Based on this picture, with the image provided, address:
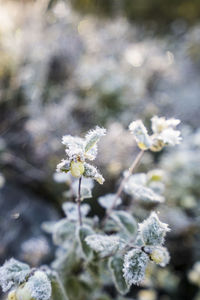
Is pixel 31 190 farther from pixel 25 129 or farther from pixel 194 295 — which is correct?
pixel 194 295

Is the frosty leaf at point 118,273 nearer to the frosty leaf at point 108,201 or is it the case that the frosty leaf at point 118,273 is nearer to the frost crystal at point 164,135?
the frosty leaf at point 108,201

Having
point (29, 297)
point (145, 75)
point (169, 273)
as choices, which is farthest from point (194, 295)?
point (145, 75)

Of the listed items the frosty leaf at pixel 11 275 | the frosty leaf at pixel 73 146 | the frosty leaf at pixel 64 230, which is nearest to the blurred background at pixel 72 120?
the frosty leaf at pixel 64 230

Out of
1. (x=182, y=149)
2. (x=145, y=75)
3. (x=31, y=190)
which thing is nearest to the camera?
(x=31, y=190)

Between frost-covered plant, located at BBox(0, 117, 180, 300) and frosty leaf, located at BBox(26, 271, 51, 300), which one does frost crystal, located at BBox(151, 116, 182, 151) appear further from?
frosty leaf, located at BBox(26, 271, 51, 300)

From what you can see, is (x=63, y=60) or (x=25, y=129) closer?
(x=25, y=129)

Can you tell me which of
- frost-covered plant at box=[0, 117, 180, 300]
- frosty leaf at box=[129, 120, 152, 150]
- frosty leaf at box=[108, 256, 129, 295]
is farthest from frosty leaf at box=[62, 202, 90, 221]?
frosty leaf at box=[129, 120, 152, 150]
